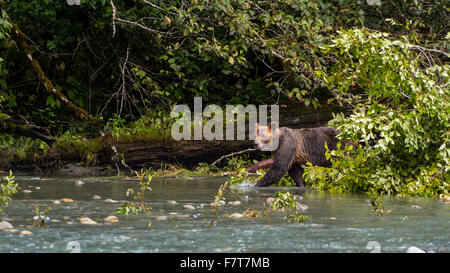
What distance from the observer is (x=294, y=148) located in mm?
8875

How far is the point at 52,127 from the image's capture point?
1305 centimetres

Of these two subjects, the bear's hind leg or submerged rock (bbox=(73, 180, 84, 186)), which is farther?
the bear's hind leg

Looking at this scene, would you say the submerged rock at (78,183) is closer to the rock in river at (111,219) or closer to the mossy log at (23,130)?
the mossy log at (23,130)

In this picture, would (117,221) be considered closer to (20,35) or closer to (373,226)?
(373,226)

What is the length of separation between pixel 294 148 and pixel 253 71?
18.4ft

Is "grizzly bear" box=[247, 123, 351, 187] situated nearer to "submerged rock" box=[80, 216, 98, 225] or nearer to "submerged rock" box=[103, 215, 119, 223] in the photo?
"submerged rock" box=[103, 215, 119, 223]

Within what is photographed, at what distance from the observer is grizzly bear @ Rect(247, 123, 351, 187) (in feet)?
28.6

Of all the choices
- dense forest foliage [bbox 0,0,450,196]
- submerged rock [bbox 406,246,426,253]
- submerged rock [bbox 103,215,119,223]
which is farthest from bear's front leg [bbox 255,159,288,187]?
submerged rock [bbox 406,246,426,253]

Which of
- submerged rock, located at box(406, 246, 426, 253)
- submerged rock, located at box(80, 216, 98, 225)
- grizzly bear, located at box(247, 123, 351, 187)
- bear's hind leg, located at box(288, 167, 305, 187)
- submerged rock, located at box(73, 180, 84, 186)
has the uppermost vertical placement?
grizzly bear, located at box(247, 123, 351, 187)

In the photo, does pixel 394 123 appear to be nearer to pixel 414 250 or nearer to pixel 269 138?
pixel 269 138

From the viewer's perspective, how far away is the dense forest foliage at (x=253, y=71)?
7230 millimetres

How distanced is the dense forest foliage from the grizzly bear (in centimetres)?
39

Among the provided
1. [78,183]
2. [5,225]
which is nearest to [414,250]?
[5,225]

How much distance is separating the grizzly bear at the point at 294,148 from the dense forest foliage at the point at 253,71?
15.3 inches
